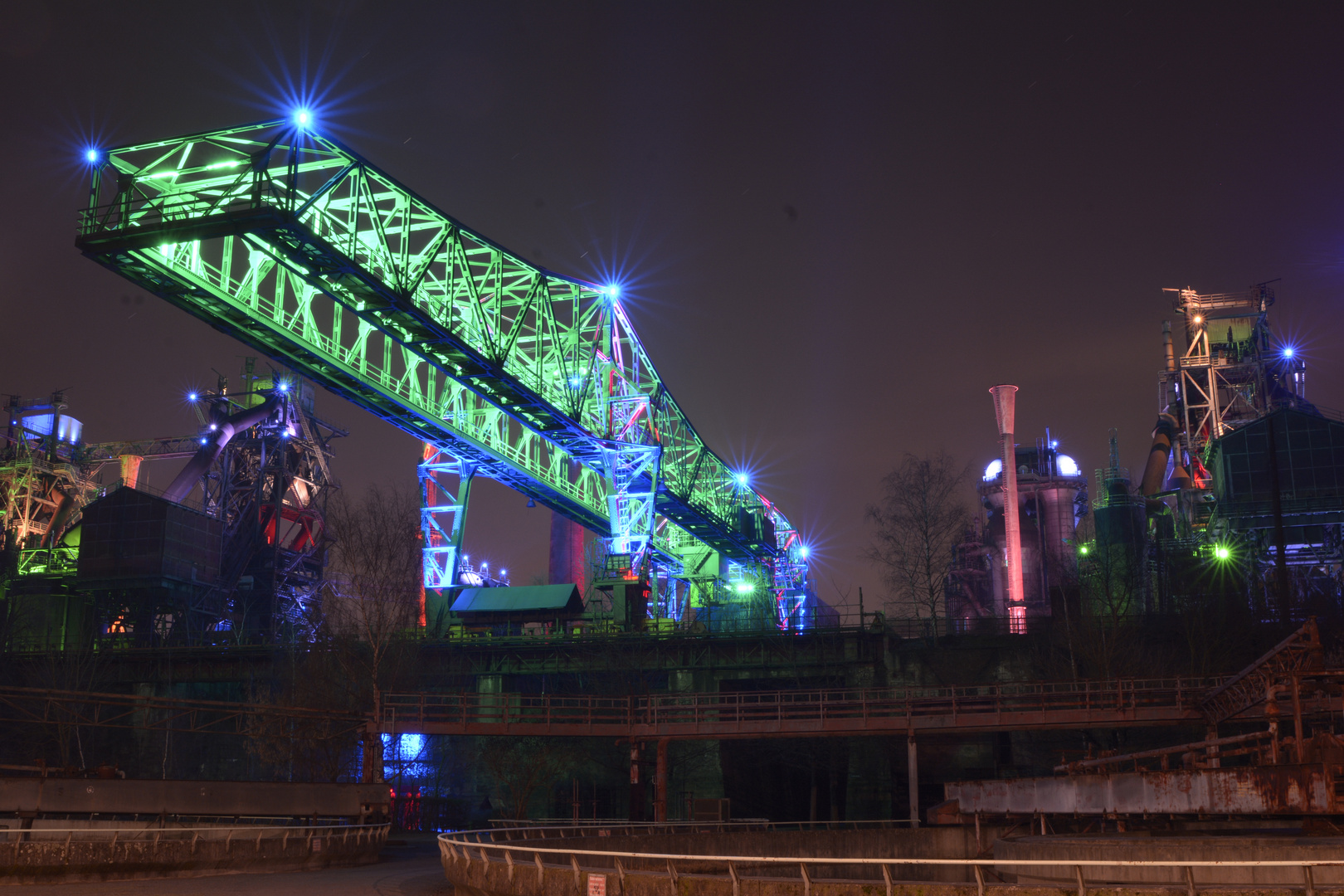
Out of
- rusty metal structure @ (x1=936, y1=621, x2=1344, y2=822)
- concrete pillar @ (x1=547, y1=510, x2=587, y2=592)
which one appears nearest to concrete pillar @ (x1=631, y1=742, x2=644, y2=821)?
rusty metal structure @ (x1=936, y1=621, x2=1344, y2=822)

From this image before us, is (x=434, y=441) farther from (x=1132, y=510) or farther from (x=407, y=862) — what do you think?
(x=1132, y=510)

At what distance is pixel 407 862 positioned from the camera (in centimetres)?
2528

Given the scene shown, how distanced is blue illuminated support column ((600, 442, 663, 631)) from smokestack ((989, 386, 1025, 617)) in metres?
22.7

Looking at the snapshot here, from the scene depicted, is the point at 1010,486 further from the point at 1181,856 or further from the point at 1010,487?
the point at 1181,856

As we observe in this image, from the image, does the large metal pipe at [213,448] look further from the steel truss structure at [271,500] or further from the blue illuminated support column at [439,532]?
the blue illuminated support column at [439,532]

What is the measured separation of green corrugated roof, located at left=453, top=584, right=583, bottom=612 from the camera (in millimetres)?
55188

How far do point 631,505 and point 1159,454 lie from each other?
41783mm

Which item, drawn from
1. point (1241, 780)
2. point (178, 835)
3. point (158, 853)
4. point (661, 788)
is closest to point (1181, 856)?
point (1241, 780)

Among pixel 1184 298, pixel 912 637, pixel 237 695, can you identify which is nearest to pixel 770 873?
pixel 912 637

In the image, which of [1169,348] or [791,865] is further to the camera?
[1169,348]

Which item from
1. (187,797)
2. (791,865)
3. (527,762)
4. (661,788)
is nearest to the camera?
(187,797)

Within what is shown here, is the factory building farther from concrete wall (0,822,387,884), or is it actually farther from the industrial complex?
concrete wall (0,822,387,884)

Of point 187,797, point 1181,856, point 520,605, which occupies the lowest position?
point 187,797

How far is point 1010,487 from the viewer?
235ft
